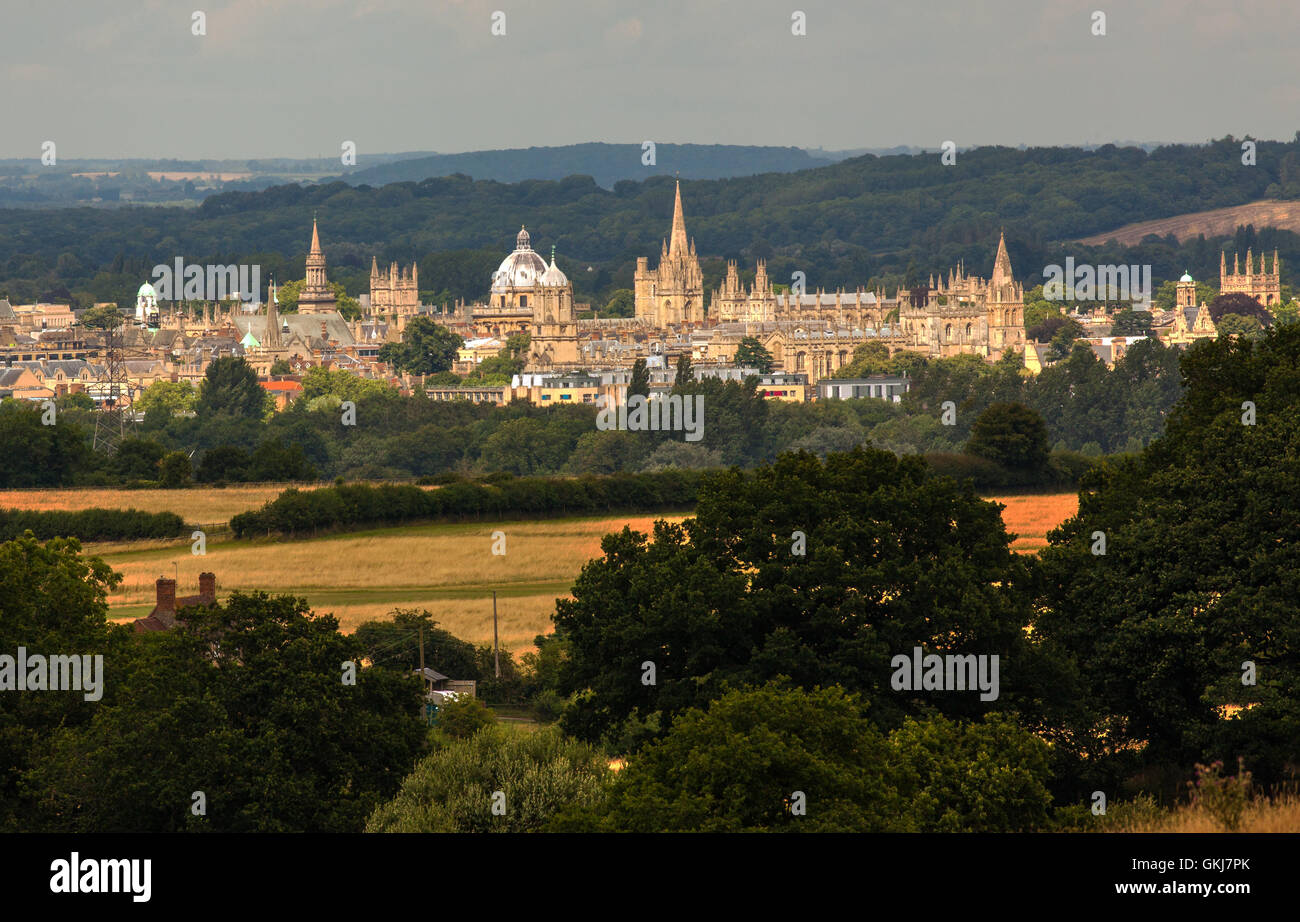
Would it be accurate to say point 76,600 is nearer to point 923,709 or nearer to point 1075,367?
point 923,709

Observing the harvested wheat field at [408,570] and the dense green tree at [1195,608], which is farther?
the harvested wheat field at [408,570]

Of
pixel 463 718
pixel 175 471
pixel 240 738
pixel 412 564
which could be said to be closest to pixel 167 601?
pixel 463 718

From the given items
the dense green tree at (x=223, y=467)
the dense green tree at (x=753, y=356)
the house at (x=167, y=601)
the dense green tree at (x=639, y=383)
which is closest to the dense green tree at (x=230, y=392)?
the dense green tree at (x=639, y=383)

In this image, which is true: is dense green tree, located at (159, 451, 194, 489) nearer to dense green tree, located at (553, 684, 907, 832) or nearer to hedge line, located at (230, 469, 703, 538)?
hedge line, located at (230, 469, 703, 538)

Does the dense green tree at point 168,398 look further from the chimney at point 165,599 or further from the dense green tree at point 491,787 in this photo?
the dense green tree at point 491,787
